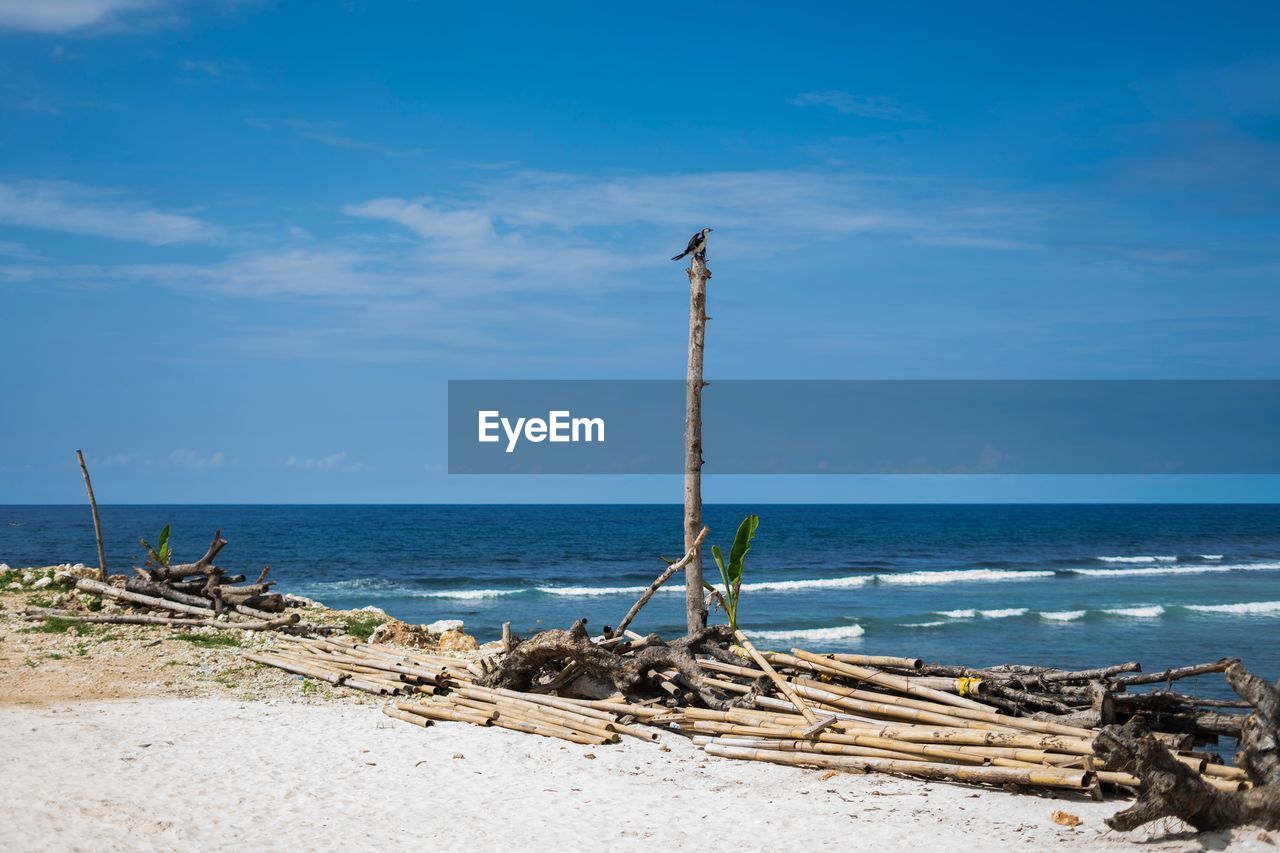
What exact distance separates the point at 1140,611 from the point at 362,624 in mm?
19012

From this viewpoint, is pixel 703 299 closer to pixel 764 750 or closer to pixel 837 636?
pixel 764 750

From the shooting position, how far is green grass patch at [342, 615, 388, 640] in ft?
47.8

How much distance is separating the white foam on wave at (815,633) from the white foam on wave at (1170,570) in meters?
→ 18.0

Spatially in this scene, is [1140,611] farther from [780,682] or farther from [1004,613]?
[780,682]

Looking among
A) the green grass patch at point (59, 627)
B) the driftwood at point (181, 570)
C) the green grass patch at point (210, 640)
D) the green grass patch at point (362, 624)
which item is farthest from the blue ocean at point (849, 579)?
the green grass patch at point (59, 627)

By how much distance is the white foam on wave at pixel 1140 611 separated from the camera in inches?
965

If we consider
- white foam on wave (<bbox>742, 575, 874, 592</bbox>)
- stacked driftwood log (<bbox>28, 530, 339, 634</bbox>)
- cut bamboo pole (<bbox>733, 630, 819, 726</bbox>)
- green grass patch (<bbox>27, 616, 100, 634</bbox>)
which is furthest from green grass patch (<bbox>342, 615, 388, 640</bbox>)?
white foam on wave (<bbox>742, 575, 874, 592</bbox>)

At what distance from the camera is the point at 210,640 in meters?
13.1

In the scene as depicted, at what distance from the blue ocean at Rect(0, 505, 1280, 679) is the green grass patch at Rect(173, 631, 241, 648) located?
800 centimetres

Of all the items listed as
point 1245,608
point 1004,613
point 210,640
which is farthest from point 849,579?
point 210,640

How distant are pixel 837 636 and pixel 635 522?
193 ft

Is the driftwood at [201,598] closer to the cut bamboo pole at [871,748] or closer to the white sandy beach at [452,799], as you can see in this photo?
the white sandy beach at [452,799]

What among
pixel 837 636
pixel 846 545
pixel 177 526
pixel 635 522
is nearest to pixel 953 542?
pixel 846 545

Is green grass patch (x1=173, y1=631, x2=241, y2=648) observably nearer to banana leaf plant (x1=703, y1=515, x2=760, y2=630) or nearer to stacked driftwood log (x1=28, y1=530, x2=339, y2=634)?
stacked driftwood log (x1=28, y1=530, x2=339, y2=634)
